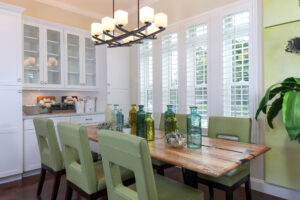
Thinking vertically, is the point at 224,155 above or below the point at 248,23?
below

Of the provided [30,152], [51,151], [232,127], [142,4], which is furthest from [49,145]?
[142,4]

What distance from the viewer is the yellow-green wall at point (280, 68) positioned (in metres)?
2.24

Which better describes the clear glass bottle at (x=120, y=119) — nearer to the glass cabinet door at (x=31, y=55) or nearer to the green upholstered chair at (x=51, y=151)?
the green upholstered chair at (x=51, y=151)

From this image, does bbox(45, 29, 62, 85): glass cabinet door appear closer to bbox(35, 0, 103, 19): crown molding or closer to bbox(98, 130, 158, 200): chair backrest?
bbox(35, 0, 103, 19): crown molding

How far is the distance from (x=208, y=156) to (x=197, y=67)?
2.01 metres

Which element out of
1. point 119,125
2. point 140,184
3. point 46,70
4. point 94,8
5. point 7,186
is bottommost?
point 7,186

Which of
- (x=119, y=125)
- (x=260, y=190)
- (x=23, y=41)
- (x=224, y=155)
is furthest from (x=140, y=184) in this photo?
(x=23, y=41)

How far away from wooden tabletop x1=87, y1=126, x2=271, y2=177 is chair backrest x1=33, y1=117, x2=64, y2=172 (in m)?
1.01

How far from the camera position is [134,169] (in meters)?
1.19

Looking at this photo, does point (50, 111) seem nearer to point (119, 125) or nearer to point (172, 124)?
point (119, 125)

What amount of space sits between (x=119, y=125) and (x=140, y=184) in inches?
50.0

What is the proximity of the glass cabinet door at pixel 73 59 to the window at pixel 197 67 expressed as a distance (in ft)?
6.87

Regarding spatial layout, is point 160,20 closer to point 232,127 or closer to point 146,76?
point 232,127

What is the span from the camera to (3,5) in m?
2.78
